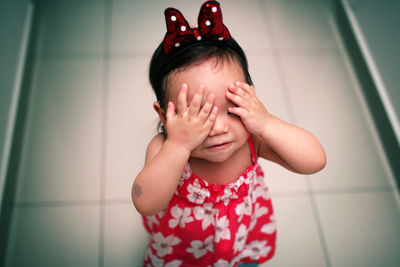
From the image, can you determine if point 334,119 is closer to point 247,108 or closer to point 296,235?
point 296,235

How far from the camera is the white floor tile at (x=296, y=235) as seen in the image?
0.96 m

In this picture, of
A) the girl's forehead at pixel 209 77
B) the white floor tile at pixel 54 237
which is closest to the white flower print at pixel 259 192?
the girl's forehead at pixel 209 77

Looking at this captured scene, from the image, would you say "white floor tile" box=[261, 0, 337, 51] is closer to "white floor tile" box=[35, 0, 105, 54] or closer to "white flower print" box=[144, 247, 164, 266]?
"white floor tile" box=[35, 0, 105, 54]

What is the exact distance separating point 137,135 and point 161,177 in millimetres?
590

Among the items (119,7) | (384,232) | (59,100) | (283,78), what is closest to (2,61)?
(59,100)

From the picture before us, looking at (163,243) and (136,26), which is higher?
(136,26)

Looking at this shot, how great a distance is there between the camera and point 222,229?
662mm

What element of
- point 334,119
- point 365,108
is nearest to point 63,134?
point 334,119

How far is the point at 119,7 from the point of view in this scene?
1.31m

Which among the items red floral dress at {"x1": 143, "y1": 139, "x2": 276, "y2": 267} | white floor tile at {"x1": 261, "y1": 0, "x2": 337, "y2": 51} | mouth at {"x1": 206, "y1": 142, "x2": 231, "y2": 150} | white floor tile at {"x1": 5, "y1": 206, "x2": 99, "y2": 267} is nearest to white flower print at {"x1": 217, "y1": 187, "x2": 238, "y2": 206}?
red floral dress at {"x1": 143, "y1": 139, "x2": 276, "y2": 267}

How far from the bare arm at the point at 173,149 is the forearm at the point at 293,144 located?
140 mm

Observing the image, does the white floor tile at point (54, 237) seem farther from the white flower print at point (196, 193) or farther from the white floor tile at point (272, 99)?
the white floor tile at point (272, 99)

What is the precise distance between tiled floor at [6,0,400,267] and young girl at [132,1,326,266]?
1.06 ft

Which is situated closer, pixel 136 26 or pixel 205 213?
pixel 205 213
